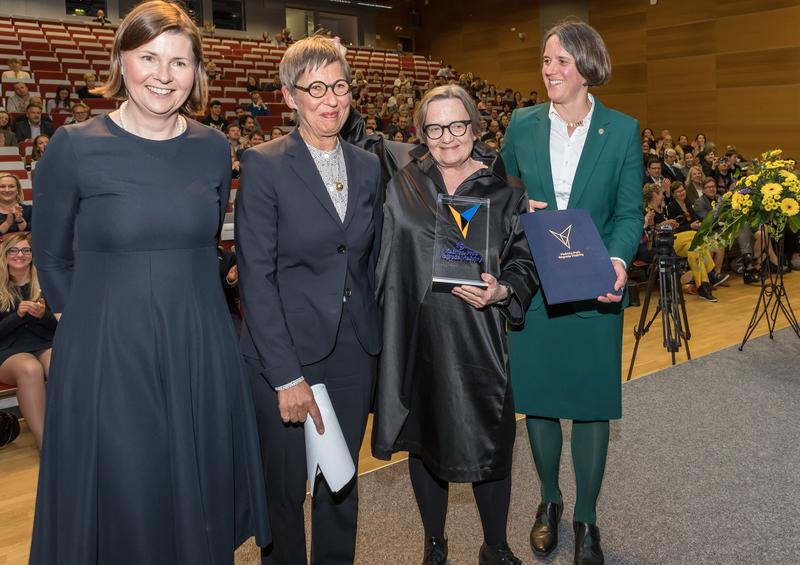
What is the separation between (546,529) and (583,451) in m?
0.32

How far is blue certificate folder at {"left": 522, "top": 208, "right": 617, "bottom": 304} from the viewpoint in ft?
6.19

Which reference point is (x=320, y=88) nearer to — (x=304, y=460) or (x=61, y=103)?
(x=304, y=460)

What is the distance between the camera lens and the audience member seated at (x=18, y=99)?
927 centimetres

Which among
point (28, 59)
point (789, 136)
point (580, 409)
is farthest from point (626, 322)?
point (28, 59)

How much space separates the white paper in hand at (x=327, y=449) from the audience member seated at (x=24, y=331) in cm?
225

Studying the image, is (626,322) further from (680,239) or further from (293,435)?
(293,435)

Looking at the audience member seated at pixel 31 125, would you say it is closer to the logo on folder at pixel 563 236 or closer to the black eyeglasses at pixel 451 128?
the black eyeglasses at pixel 451 128

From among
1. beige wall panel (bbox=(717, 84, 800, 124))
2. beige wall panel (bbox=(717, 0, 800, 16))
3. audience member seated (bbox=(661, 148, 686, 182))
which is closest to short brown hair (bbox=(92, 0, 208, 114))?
audience member seated (bbox=(661, 148, 686, 182))

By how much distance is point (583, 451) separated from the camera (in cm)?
226

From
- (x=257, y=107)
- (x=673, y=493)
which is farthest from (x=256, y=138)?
(x=673, y=493)

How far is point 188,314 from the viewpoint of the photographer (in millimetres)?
1484

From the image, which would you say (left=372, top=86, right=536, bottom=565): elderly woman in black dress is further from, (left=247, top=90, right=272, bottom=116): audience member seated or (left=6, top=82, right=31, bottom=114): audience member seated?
(left=247, top=90, right=272, bottom=116): audience member seated

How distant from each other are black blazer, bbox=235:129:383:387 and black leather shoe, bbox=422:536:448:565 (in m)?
0.78

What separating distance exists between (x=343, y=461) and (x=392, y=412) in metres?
0.27
